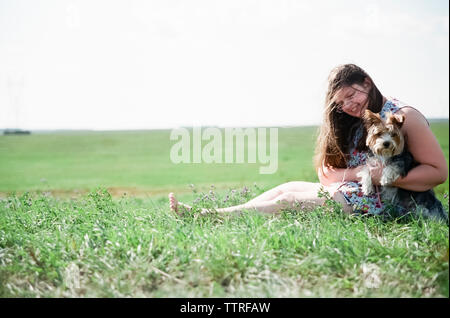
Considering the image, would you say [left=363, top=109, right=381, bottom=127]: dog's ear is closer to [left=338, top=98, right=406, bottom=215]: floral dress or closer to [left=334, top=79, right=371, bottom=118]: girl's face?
[left=338, top=98, right=406, bottom=215]: floral dress

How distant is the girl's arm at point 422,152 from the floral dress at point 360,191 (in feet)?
0.87

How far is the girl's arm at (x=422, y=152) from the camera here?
4.12 meters

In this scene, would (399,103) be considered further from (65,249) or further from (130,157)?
(130,157)

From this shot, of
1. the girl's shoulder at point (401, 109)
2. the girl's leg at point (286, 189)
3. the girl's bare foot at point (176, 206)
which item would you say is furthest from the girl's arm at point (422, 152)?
the girl's bare foot at point (176, 206)

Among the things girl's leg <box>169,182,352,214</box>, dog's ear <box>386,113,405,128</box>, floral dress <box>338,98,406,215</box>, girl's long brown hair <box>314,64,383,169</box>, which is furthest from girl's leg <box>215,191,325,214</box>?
dog's ear <box>386,113,405,128</box>

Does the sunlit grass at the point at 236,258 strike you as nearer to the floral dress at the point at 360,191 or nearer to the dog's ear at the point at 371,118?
the floral dress at the point at 360,191

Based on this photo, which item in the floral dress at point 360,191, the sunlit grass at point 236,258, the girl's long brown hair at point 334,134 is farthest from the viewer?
the girl's long brown hair at point 334,134

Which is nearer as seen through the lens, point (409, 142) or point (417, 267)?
point (417, 267)

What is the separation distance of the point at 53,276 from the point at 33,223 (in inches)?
63.4

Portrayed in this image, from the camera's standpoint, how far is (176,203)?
4.98 meters

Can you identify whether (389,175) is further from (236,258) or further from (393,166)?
(236,258)
